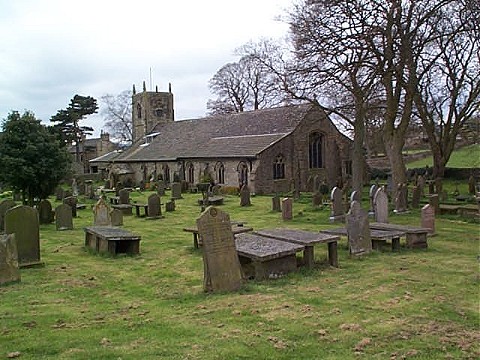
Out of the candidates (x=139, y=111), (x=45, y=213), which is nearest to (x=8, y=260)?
(x=45, y=213)

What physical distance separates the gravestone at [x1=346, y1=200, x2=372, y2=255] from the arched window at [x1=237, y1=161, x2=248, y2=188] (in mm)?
22792

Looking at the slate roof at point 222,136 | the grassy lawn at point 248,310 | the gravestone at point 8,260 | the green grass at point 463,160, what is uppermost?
the slate roof at point 222,136

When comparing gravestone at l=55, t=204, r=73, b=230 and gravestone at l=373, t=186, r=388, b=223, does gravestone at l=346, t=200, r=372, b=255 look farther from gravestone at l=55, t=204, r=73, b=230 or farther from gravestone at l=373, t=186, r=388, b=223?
gravestone at l=55, t=204, r=73, b=230

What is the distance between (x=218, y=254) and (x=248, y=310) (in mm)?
1429

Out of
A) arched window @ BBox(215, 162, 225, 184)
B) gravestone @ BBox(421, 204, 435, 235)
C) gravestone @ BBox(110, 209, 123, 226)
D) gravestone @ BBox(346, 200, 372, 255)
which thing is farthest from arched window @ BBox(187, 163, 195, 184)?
gravestone @ BBox(346, 200, 372, 255)

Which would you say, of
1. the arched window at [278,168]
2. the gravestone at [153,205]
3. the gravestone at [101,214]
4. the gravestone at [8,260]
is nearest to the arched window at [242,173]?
the arched window at [278,168]

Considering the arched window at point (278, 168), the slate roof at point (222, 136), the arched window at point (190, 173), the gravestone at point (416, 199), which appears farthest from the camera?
the arched window at point (190, 173)

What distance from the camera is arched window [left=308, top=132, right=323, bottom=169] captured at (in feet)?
120

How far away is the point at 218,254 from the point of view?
833 centimetres

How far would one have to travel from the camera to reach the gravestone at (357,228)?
11.1 metres

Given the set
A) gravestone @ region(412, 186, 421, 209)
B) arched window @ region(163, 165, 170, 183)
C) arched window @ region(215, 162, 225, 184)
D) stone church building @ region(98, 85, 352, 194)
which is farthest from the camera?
arched window @ region(163, 165, 170, 183)

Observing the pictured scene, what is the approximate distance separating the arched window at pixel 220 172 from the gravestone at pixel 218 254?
27396mm

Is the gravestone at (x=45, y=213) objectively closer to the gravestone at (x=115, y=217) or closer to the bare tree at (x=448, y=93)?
the gravestone at (x=115, y=217)

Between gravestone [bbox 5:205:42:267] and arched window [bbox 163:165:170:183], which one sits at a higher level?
arched window [bbox 163:165:170:183]
